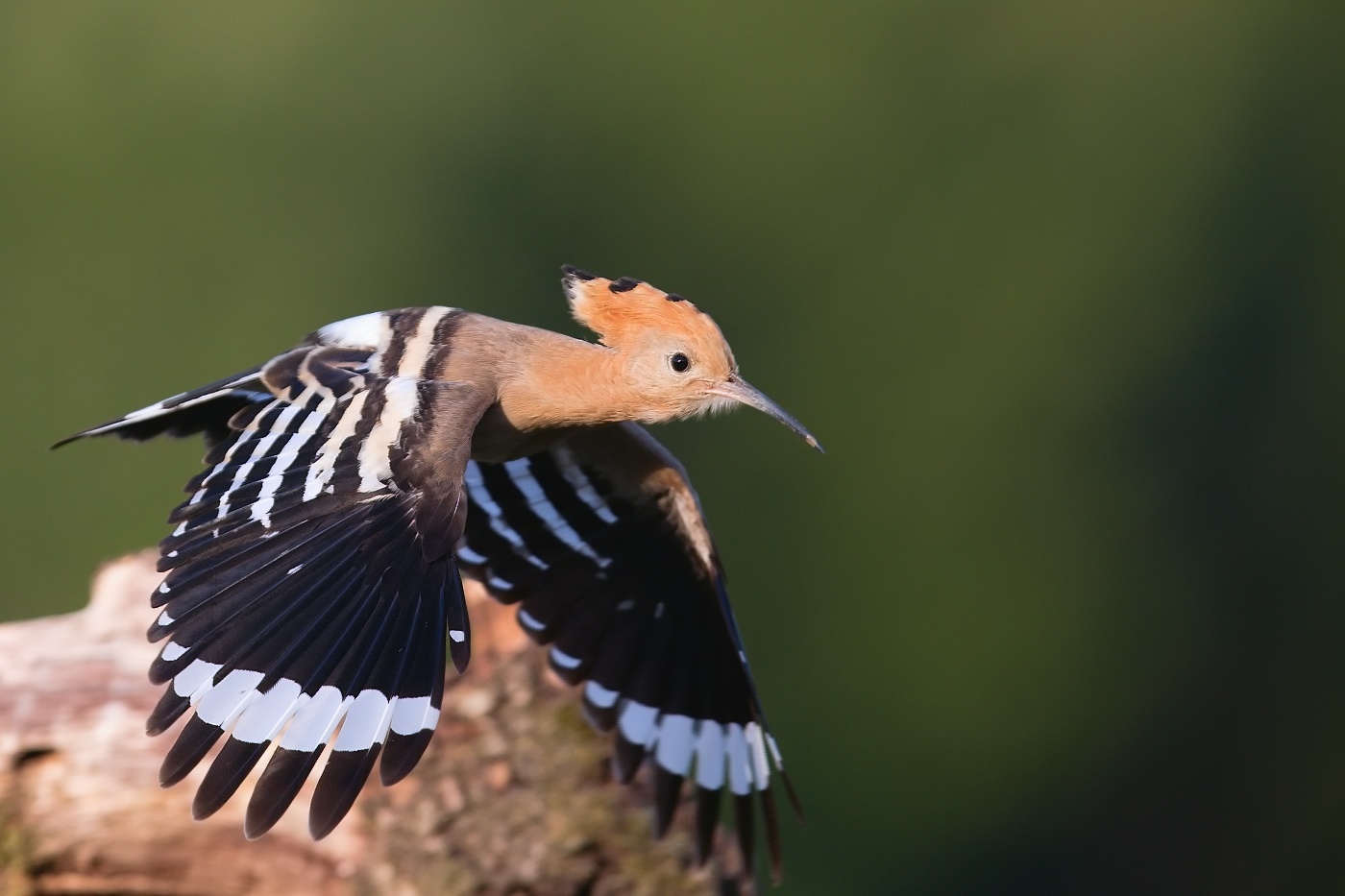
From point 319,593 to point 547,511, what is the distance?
32.8 inches

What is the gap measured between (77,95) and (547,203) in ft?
6.66

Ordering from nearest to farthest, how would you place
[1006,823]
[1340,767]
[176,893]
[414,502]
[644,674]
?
[414,502]
[176,893]
[644,674]
[1006,823]
[1340,767]

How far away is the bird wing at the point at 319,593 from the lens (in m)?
1.82

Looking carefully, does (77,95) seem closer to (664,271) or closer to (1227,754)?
(664,271)

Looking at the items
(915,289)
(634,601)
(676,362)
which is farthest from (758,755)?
(915,289)

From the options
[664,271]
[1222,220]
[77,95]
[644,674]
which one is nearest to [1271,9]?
[1222,220]

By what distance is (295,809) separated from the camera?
7.80 feet

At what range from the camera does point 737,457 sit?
23.2ft

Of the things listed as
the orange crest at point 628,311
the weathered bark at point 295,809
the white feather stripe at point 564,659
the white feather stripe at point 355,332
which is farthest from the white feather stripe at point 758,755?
the white feather stripe at point 355,332

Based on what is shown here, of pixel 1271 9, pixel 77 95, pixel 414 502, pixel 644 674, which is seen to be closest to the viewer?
pixel 414 502

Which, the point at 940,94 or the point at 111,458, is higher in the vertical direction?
the point at 940,94

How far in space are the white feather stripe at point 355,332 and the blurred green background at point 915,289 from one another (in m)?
4.08

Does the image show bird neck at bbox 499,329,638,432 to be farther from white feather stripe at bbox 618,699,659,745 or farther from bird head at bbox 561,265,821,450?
white feather stripe at bbox 618,699,659,745

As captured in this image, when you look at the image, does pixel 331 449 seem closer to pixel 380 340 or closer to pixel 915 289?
pixel 380 340
